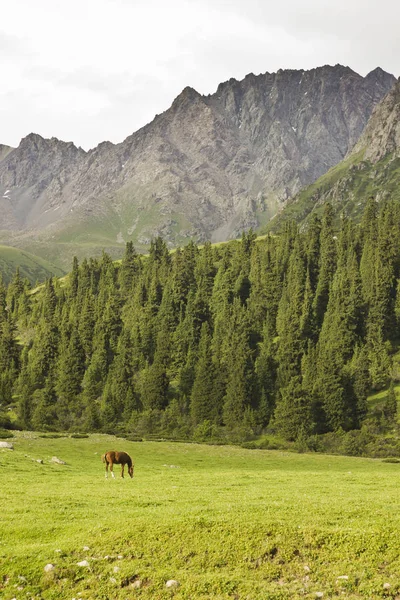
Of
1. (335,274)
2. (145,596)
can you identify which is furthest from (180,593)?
(335,274)

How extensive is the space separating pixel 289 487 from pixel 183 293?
6265 inches

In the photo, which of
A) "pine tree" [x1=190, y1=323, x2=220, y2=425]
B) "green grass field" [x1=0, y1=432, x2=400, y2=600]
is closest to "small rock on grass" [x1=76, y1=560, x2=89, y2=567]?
"green grass field" [x1=0, y1=432, x2=400, y2=600]

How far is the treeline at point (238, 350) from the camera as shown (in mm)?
128750

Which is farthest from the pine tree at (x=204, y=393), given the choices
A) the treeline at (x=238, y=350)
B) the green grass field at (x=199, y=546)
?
the green grass field at (x=199, y=546)

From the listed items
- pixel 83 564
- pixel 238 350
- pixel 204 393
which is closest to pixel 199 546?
pixel 83 564

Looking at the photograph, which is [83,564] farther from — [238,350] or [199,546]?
[238,350]

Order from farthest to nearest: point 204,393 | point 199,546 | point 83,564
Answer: point 204,393
point 199,546
point 83,564

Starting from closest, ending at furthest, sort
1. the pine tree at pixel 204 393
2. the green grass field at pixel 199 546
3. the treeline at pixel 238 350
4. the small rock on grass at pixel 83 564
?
the green grass field at pixel 199 546, the small rock on grass at pixel 83 564, the treeline at pixel 238 350, the pine tree at pixel 204 393

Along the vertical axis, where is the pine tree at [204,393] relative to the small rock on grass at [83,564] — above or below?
below

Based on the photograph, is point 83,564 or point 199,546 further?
point 199,546

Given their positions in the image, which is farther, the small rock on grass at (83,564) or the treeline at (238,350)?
the treeline at (238,350)

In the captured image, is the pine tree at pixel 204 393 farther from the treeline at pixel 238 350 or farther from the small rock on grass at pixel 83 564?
the small rock on grass at pixel 83 564

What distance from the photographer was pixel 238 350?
15062 centimetres

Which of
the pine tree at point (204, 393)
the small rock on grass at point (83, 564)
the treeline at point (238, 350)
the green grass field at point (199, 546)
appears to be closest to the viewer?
the green grass field at point (199, 546)
